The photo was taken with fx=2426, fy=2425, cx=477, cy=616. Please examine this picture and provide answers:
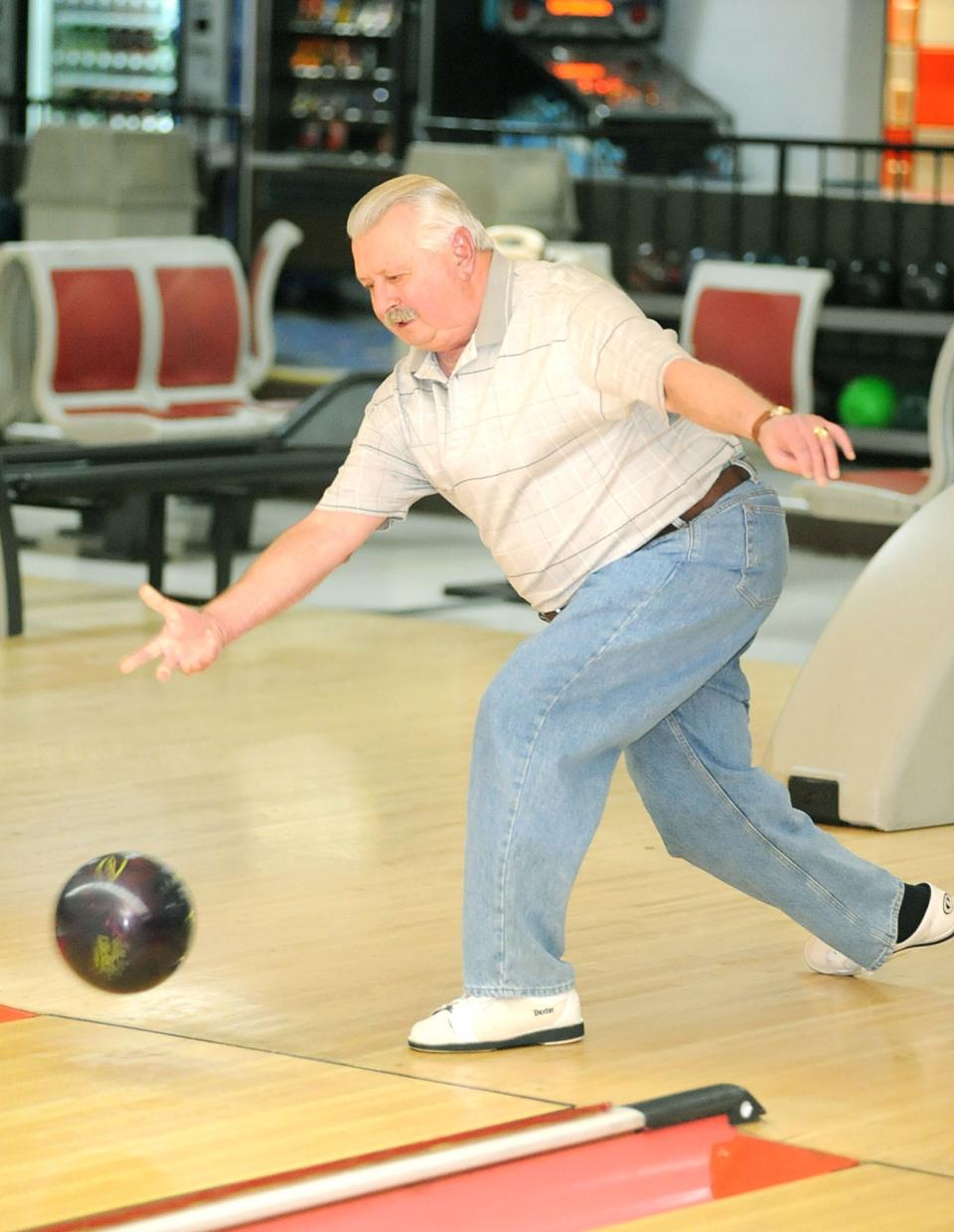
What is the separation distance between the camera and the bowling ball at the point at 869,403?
33.7ft

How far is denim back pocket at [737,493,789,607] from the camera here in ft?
10.4

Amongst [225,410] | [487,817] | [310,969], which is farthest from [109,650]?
[487,817]

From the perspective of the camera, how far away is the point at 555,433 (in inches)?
122

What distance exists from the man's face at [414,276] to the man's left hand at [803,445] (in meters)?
0.50

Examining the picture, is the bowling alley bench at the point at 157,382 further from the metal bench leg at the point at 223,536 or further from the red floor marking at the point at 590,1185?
the red floor marking at the point at 590,1185

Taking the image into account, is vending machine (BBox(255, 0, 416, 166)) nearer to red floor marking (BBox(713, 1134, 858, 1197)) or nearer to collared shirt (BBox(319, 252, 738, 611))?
collared shirt (BBox(319, 252, 738, 611))

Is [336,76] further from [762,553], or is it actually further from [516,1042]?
[516,1042]

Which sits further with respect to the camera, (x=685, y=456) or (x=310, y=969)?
(x=310, y=969)

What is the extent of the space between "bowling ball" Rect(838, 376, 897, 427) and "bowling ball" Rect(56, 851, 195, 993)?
7355 mm

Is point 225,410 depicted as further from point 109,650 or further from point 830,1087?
point 830,1087

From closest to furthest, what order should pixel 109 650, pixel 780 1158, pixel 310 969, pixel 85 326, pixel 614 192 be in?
1. pixel 780 1158
2. pixel 310 969
3. pixel 109 650
4. pixel 85 326
5. pixel 614 192

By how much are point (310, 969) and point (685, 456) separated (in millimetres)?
1054

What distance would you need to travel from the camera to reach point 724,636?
3.20 metres

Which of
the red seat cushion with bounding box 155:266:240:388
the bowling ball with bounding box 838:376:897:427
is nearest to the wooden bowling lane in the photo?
the red seat cushion with bounding box 155:266:240:388
